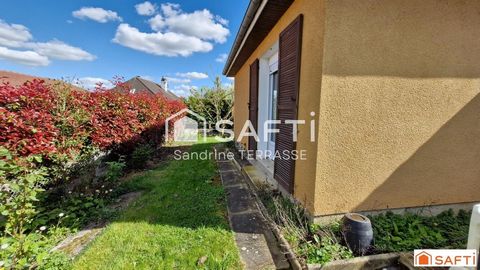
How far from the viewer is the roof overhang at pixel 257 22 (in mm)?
4332

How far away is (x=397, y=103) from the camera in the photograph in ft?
11.0

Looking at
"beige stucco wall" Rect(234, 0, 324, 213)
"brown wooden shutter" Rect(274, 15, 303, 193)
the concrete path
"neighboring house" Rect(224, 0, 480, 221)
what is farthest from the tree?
"neighboring house" Rect(224, 0, 480, 221)

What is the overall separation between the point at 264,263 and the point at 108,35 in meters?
24.1

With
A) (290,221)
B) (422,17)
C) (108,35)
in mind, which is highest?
(108,35)

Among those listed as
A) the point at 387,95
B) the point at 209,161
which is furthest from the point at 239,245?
the point at 209,161

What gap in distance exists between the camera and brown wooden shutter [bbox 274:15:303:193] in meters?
3.87

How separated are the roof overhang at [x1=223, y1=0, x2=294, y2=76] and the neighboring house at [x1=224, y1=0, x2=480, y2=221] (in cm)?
66

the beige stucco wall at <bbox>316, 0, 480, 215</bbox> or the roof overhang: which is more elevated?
the roof overhang

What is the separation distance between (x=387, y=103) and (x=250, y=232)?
295 centimetres

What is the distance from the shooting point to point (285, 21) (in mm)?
4566

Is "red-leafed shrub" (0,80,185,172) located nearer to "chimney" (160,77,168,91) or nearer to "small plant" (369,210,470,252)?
"small plant" (369,210,470,252)

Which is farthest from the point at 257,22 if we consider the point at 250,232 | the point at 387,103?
the point at 250,232

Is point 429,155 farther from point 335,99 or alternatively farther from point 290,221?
point 290,221

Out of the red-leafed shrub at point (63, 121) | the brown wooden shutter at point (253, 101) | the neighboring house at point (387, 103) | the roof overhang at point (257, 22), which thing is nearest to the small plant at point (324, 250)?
the neighboring house at point (387, 103)
